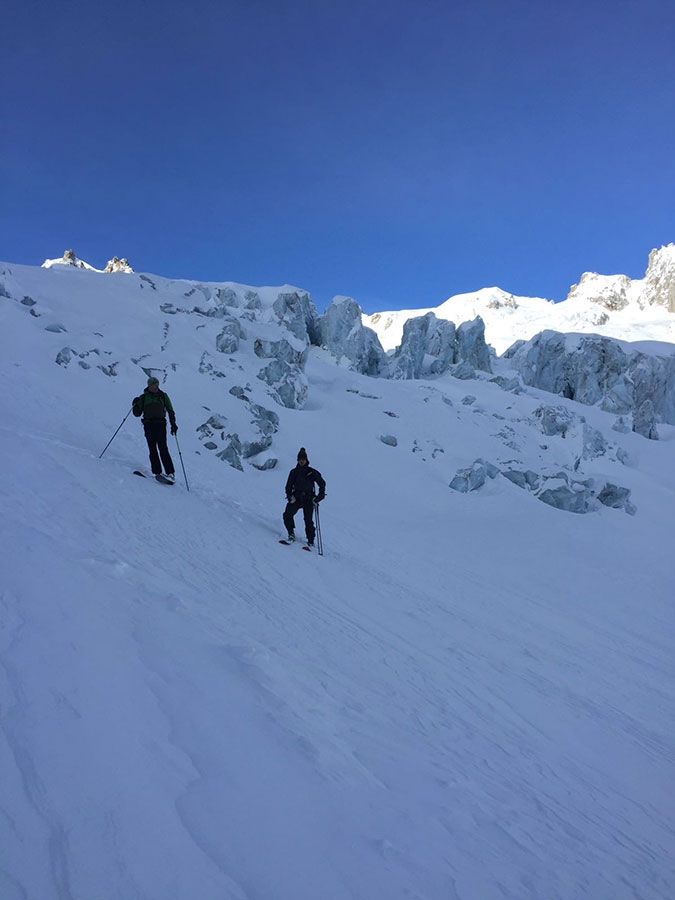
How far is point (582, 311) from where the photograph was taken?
11144 cm

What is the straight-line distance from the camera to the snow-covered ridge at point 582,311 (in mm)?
105500

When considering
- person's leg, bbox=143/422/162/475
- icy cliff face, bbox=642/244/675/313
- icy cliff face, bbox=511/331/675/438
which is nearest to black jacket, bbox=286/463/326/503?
person's leg, bbox=143/422/162/475

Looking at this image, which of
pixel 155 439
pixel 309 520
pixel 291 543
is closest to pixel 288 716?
pixel 291 543

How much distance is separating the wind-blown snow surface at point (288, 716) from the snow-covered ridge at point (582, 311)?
9980 cm

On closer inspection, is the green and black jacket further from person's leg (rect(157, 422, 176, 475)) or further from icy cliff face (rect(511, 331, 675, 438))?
icy cliff face (rect(511, 331, 675, 438))

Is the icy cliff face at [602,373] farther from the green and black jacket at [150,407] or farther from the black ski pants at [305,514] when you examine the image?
the green and black jacket at [150,407]

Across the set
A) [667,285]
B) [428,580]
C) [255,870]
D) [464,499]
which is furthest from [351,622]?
[667,285]

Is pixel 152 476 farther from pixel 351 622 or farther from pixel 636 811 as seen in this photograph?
pixel 636 811

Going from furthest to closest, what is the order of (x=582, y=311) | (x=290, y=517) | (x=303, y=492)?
1. (x=582, y=311)
2. (x=303, y=492)
3. (x=290, y=517)

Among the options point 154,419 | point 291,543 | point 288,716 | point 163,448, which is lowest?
point 291,543

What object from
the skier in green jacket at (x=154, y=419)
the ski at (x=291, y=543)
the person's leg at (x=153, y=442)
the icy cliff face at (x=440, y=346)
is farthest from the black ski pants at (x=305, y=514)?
the icy cliff face at (x=440, y=346)

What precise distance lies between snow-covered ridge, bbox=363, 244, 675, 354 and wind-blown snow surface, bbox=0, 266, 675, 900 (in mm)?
99797

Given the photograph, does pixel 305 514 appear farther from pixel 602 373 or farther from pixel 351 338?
pixel 602 373

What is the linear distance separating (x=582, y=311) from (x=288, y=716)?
4953 inches
